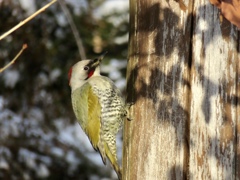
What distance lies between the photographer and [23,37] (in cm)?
712

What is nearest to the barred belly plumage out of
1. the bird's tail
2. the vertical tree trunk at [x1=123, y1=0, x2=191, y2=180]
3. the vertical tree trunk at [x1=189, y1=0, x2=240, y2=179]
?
the bird's tail

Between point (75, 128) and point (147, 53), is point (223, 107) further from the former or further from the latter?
point (75, 128)

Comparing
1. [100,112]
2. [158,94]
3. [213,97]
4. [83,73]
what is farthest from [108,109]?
Result: [213,97]

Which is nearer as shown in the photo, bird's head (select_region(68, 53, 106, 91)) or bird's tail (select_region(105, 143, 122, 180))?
bird's tail (select_region(105, 143, 122, 180))

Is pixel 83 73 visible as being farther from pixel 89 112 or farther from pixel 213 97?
pixel 213 97

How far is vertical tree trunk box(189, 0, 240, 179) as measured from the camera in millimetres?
4215

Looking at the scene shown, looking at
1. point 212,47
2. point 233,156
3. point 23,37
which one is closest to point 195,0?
point 212,47

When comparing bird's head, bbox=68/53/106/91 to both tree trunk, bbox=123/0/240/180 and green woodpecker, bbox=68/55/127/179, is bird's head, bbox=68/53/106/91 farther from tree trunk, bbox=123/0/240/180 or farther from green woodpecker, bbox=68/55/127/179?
tree trunk, bbox=123/0/240/180

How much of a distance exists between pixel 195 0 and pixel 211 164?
3.32ft

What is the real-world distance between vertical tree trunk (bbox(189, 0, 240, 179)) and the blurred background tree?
306cm

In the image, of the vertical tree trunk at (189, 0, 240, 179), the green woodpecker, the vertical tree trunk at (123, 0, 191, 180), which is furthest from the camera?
the green woodpecker

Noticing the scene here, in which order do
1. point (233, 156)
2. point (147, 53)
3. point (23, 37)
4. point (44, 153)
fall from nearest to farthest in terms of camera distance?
point (233, 156), point (147, 53), point (23, 37), point (44, 153)

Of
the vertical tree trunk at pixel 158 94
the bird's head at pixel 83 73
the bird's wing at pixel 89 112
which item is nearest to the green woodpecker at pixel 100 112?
the bird's wing at pixel 89 112

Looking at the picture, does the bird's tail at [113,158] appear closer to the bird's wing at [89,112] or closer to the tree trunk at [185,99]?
the bird's wing at [89,112]
